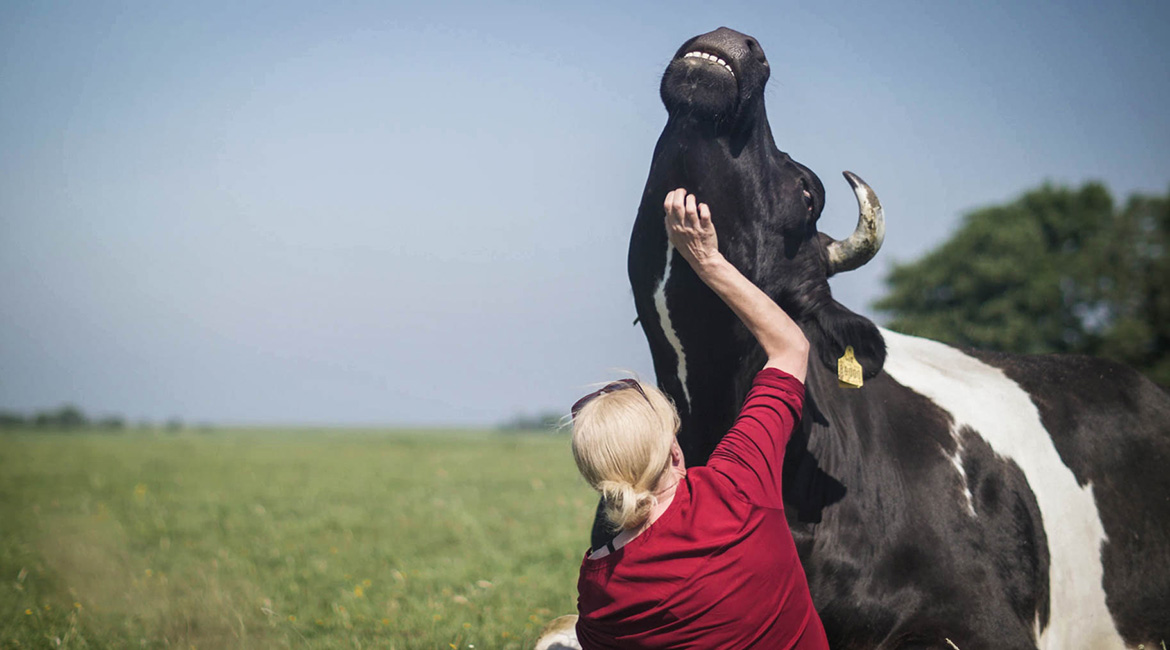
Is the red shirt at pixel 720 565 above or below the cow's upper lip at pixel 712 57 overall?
below

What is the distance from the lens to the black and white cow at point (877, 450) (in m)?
3.22

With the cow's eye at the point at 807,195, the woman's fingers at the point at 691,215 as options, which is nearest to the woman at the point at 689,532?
the woman's fingers at the point at 691,215

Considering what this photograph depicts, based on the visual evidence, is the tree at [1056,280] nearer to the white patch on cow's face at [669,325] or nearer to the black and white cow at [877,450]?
the black and white cow at [877,450]

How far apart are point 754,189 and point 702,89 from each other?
47 cm

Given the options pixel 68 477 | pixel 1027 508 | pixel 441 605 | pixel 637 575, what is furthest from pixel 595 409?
pixel 68 477

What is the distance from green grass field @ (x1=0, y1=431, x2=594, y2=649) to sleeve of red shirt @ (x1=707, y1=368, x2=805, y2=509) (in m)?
1.94

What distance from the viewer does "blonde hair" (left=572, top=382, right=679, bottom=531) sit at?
2.39 meters

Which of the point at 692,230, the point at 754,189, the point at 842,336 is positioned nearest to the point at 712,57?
the point at 754,189

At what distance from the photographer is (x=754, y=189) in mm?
3252

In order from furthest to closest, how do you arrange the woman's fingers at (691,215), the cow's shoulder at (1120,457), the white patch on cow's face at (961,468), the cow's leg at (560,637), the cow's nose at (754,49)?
the cow's shoulder at (1120,457) < the white patch on cow's face at (961,468) < the cow's leg at (560,637) < the cow's nose at (754,49) < the woman's fingers at (691,215)

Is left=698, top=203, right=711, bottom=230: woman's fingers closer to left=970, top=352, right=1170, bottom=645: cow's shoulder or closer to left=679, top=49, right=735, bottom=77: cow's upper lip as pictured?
left=679, top=49, right=735, bottom=77: cow's upper lip

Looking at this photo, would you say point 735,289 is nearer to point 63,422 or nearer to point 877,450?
point 877,450

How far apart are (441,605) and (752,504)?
4759mm

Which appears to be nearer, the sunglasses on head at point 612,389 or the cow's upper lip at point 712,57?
the sunglasses on head at point 612,389
